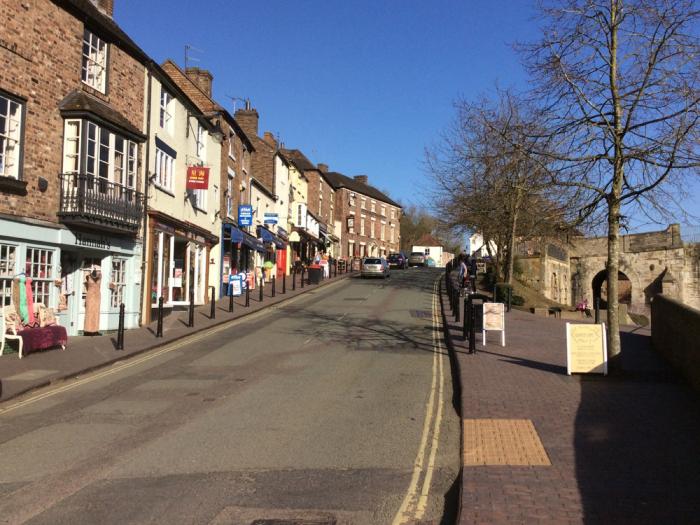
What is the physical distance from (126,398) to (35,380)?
2094mm

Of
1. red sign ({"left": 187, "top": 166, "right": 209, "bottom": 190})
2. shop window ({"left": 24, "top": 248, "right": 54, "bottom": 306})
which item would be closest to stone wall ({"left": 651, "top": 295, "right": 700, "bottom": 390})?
shop window ({"left": 24, "top": 248, "right": 54, "bottom": 306})

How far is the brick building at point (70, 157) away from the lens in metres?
13.3

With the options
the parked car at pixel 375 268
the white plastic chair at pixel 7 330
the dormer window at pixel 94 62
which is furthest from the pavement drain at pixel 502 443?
the parked car at pixel 375 268

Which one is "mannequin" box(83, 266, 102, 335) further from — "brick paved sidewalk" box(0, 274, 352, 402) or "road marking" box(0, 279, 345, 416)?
"road marking" box(0, 279, 345, 416)

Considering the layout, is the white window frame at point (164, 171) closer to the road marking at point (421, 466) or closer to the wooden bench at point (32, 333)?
the wooden bench at point (32, 333)

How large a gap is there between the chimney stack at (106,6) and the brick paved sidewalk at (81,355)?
9.93m

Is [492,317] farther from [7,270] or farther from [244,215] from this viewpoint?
[244,215]

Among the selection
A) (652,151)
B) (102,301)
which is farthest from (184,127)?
(652,151)

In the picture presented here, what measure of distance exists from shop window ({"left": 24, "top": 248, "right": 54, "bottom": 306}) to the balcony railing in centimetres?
98

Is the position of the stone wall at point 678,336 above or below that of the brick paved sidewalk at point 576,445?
above

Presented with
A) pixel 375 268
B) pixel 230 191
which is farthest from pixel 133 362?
pixel 375 268

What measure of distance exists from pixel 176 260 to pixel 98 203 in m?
7.52

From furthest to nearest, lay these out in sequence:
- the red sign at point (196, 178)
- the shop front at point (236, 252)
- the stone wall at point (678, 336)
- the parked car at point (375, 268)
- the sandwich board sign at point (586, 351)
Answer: the parked car at point (375, 268)
the shop front at point (236, 252)
the red sign at point (196, 178)
the sandwich board sign at point (586, 351)
the stone wall at point (678, 336)

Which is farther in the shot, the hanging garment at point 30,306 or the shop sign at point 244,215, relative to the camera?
the shop sign at point 244,215
